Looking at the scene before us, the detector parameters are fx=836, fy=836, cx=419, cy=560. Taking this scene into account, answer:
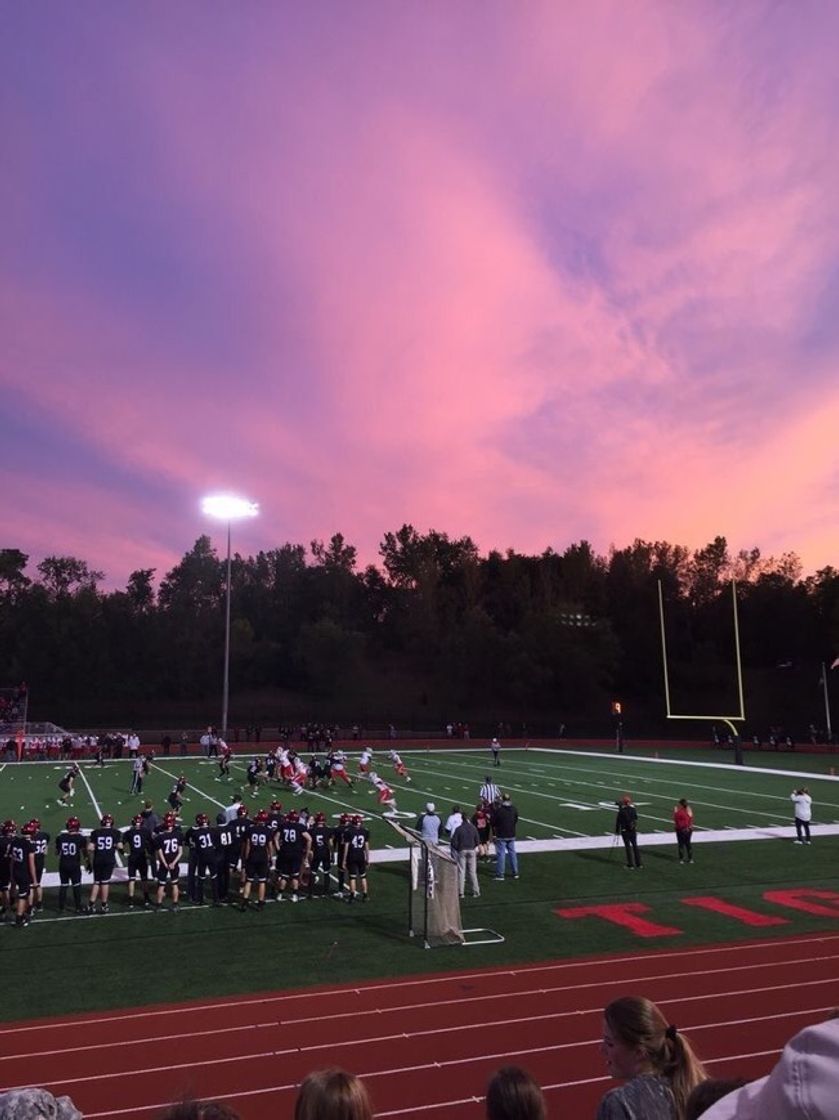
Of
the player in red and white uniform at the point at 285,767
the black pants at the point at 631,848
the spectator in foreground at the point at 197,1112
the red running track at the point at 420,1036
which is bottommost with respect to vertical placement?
the red running track at the point at 420,1036

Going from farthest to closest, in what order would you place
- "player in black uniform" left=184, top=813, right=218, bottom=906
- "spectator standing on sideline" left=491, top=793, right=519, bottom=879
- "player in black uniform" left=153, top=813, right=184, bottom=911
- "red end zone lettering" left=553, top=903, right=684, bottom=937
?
"spectator standing on sideline" left=491, top=793, right=519, bottom=879
"player in black uniform" left=184, top=813, right=218, bottom=906
"player in black uniform" left=153, top=813, right=184, bottom=911
"red end zone lettering" left=553, top=903, right=684, bottom=937

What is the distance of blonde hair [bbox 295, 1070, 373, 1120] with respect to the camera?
8.33ft

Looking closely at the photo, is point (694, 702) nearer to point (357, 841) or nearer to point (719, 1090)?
point (357, 841)

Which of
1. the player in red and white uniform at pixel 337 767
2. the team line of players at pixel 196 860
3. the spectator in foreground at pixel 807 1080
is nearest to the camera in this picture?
the spectator in foreground at pixel 807 1080

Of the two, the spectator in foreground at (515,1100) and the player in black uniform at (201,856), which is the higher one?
the spectator in foreground at (515,1100)

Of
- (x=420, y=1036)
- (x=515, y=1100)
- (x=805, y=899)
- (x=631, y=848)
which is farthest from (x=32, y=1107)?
(x=631, y=848)

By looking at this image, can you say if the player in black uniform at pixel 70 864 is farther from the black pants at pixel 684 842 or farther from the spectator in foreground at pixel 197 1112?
the spectator in foreground at pixel 197 1112

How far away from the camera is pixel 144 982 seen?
34.0 ft

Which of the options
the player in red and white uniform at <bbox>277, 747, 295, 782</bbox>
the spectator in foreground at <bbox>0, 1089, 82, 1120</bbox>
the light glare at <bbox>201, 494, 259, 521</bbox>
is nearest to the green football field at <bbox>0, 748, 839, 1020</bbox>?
the player in red and white uniform at <bbox>277, 747, 295, 782</bbox>

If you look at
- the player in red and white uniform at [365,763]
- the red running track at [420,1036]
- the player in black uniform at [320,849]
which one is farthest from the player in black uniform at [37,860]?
the player in red and white uniform at [365,763]

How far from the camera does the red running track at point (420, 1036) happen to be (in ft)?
23.8

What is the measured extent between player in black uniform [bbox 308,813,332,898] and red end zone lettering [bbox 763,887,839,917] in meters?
7.66

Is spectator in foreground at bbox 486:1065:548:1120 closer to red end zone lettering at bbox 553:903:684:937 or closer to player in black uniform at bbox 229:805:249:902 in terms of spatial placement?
red end zone lettering at bbox 553:903:684:937

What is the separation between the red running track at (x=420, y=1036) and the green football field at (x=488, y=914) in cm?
80
